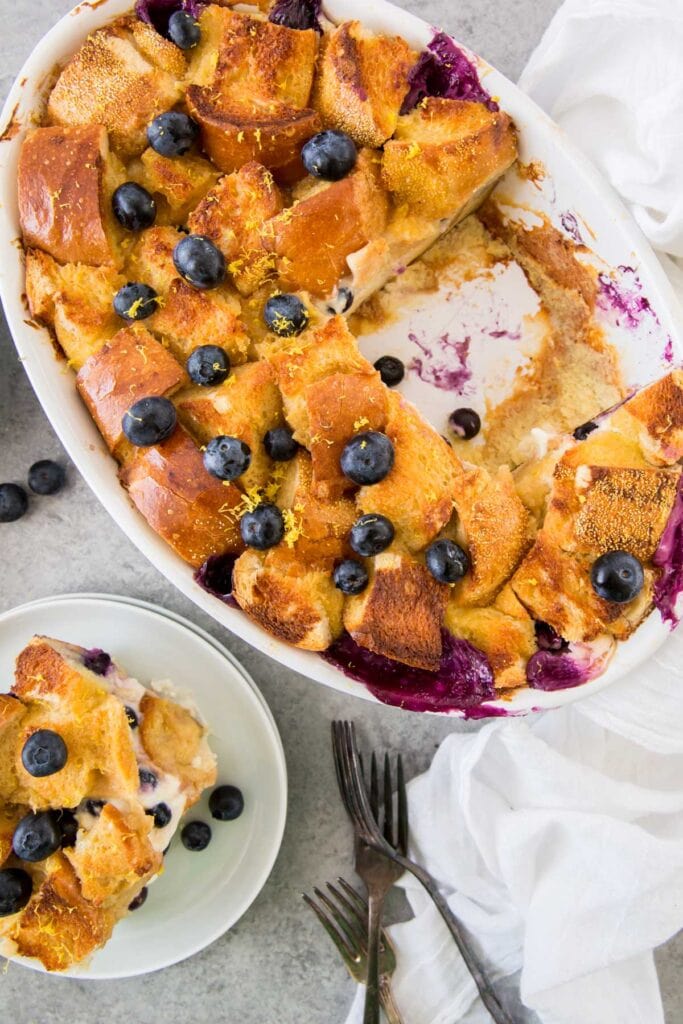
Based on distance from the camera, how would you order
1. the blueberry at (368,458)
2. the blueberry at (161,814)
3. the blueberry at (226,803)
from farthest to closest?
the blueberry at (226,803) < the blueberry at (161,814) < the blueberry at (368,458)

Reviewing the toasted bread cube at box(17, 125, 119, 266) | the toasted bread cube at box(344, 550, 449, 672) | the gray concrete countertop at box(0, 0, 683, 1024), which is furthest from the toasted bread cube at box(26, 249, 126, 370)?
the toasted bread cube at box(344, 550, 449, 672)

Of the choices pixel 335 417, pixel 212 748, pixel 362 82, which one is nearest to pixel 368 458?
pixel 335 417

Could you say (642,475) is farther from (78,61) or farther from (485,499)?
(78,61)

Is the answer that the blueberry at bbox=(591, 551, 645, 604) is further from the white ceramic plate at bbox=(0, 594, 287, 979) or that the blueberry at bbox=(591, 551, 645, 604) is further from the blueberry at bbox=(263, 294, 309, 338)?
the white ceramic plate at bbox=(0, 594, 287, 979)

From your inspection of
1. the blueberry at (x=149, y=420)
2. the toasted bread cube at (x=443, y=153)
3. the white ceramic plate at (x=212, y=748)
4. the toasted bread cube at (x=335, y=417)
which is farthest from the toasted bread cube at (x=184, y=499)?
the toasted bread cube at (x=443, y=153)

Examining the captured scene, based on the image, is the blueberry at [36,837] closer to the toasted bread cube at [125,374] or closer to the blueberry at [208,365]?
the toasted bread cube at [125,374]

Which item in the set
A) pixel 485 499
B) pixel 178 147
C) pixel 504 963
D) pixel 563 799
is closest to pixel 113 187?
pixel 178 147
